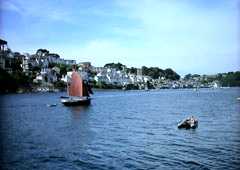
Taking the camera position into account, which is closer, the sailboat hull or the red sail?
the sailboat hull

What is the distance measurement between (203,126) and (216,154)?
16066 millimetres

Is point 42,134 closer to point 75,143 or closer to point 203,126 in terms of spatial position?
point 75,143

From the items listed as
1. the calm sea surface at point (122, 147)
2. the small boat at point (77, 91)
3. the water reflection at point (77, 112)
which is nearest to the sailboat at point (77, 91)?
the small boat at point (77, 91)

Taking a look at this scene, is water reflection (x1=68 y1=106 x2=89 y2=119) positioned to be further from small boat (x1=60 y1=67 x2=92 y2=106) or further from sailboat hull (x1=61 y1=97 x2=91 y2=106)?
small boat (x1=60 y1=67 x2=92 y2=106)

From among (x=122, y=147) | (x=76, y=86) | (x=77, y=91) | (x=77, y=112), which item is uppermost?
(x=76, y=86)

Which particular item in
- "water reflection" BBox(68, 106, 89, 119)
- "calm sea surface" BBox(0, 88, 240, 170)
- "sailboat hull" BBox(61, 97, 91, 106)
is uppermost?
"sailboat hull" BBox(61, 97, 91, 106)

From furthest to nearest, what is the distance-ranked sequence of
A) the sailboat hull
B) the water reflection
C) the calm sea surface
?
the sailboat hull → the water reflection → the calm sea surface

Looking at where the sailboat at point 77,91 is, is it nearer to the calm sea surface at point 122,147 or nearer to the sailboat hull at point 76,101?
the sailboat hull at point 76,101

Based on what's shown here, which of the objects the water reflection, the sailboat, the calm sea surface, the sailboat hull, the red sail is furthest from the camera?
the red sail

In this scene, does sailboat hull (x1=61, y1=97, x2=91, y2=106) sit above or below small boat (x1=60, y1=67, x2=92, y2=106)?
below

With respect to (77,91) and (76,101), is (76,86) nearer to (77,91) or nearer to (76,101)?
(77,91)

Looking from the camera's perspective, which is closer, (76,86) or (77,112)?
(77,112)

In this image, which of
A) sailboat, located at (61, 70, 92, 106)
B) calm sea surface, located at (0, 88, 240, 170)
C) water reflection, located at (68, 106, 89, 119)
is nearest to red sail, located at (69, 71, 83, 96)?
sailboat, located at (61, 70, 92, 106)

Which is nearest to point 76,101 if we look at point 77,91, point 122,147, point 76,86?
point 77,91
